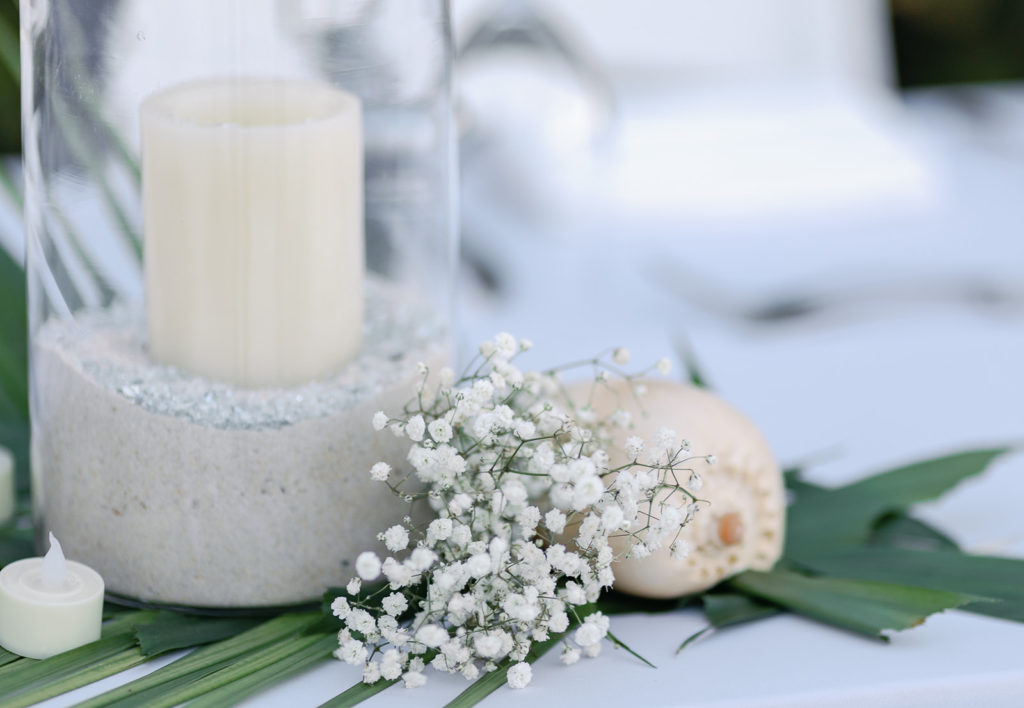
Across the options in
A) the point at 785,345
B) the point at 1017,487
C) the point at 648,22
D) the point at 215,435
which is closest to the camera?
the point at 215,435

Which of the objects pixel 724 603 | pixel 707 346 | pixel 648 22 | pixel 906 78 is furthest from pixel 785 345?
pixel 906 78

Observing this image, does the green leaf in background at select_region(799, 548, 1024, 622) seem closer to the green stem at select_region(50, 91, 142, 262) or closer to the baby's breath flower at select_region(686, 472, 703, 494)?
the baby's breath flower at select_region(686, 472, 703, 494)

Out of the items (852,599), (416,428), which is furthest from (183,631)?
(852,599)

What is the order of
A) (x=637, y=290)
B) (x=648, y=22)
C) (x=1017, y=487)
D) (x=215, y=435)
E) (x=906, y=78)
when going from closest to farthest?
(x=215, y=435) → (x=1017, y=487) → (x=637, y=290) → (x=648, y=22) → (x=906, y=78)

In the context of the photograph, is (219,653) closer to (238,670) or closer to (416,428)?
(238,670)

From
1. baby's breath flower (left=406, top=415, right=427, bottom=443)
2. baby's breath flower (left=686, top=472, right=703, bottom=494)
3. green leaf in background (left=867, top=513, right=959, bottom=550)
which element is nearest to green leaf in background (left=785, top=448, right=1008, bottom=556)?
green leaf in background (left=867, top=513, right=959, bottom=550)

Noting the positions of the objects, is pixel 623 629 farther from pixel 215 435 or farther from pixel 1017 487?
pixel 1017 487

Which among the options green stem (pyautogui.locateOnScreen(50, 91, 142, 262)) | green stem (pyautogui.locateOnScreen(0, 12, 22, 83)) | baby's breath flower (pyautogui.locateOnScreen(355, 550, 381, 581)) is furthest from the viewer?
green stem (pyautogui.locateOnScreen(0, 12, 22, 83))
